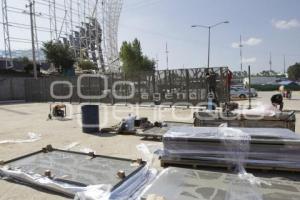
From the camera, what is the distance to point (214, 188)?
15.4 feet

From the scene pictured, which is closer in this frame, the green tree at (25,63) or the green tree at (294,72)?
the green tree at (25,63)

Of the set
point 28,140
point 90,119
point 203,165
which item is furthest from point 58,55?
point 203,165

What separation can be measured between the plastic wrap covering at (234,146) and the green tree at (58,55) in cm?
4284

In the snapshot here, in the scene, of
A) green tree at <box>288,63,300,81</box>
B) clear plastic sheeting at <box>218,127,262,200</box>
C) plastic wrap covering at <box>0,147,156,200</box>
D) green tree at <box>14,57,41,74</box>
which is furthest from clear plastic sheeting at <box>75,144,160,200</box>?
green tree at <box>288,63,300,81</box>

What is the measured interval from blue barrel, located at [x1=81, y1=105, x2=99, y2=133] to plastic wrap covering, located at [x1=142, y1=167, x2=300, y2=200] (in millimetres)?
5812

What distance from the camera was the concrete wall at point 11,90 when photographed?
32562 mm

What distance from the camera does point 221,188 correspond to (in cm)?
470

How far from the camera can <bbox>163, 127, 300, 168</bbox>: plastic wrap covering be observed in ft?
18.6

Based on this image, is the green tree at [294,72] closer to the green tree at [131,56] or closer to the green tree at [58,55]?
the green tree at [131,56]

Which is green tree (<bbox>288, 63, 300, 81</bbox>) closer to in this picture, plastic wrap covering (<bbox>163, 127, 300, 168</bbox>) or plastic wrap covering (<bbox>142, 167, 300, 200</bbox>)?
plastic wrap covering (<bbox>163, 127, 300, 168</bbox>)

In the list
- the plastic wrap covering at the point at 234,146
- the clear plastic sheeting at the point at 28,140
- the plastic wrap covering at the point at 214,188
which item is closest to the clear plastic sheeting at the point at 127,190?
the plastic wrap covering at the point at 214,188

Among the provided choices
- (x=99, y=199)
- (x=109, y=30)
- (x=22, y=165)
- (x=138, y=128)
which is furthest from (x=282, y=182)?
(x=109, y=30)

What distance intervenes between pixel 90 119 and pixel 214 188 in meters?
7.06

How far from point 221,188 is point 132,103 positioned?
18.3 metres
